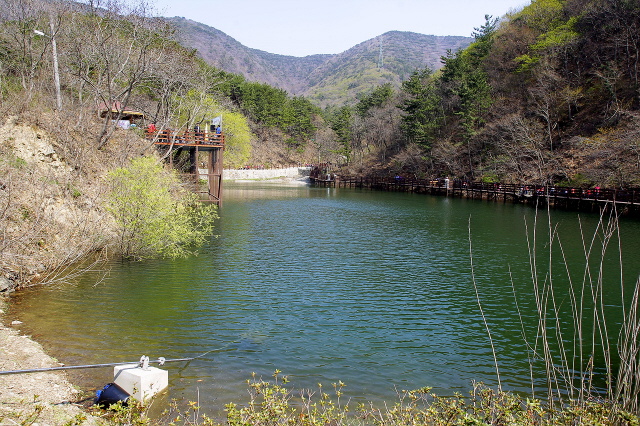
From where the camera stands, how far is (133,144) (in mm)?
27078

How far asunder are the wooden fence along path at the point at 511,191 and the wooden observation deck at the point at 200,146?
24.4 m

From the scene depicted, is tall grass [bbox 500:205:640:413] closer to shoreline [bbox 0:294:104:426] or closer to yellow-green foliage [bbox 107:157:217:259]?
shoreline [bbox 0:294:104:426]

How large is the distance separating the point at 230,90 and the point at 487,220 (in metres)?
70.6

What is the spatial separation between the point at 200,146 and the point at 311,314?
2643 centimetres

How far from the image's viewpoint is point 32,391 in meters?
7.34

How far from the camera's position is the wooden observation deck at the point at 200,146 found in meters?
33.2

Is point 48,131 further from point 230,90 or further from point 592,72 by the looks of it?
point 230,90

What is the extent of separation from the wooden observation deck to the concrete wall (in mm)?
41022

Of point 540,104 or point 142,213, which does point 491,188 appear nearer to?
point 540,104

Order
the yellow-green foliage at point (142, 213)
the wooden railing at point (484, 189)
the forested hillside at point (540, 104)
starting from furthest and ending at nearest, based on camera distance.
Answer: the forested hillside at point (540, 104) < the wooden railing at point (484, 189) < the yellow-green foliage at point (142, 213)

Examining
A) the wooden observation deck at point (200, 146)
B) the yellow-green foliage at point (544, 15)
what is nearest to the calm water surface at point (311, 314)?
the wooden observation deck at point (200, 146)

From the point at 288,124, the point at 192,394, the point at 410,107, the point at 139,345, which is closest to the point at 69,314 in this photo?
the point at 139,345

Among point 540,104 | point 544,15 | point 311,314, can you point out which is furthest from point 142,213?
point 544,15

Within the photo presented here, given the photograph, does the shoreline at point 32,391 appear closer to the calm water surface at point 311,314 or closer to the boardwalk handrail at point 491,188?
the calm water surface at point 311,314
